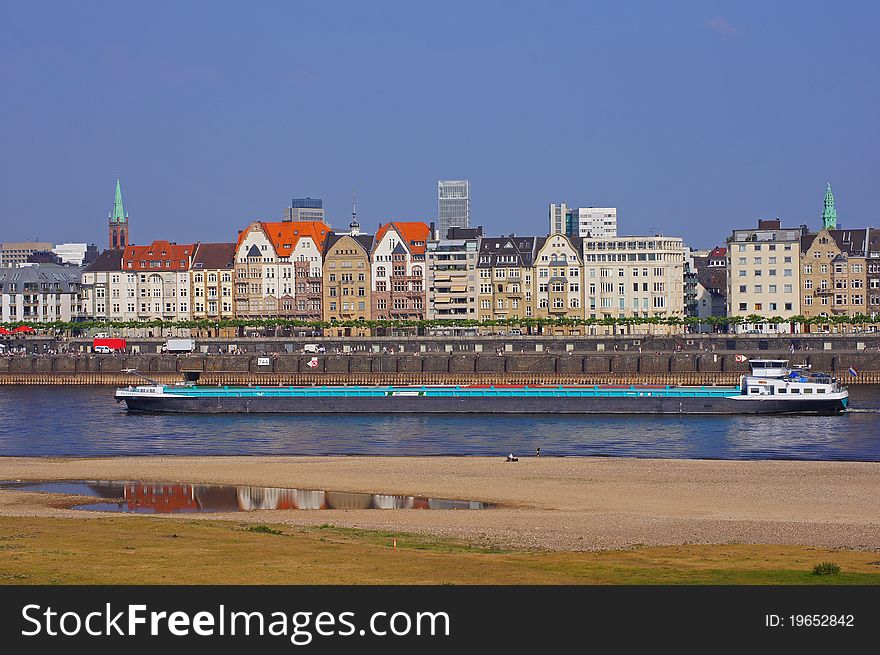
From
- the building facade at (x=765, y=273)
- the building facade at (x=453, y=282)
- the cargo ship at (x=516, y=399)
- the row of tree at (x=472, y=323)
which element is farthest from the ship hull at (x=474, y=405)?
the building facade at (x=453, y=282)

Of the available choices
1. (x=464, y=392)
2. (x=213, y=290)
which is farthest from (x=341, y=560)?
(x=213, y=290)

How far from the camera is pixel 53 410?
11362cm

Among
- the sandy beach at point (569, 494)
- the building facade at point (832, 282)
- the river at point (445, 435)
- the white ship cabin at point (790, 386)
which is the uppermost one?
the building facade at point (832, 282)

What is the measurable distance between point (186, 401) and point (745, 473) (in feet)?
184

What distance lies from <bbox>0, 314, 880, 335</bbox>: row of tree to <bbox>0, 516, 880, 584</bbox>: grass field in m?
126

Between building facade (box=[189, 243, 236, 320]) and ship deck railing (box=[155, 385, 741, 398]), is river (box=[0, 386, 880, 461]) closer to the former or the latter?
ship deck railing (box=[155, 385, 741, 398])

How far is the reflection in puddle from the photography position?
59.7 m

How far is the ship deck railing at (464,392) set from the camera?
347ft

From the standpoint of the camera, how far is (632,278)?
182 m

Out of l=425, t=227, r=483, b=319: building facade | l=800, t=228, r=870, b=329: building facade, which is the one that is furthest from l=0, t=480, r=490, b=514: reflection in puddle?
l=800, t=228, r=870, b=329: building facade

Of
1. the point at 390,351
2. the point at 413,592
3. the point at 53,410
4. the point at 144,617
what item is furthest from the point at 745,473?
the point at 390,351

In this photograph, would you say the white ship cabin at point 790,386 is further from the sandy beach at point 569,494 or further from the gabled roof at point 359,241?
the gabled roof at point 359,241

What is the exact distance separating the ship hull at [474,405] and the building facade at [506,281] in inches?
3118

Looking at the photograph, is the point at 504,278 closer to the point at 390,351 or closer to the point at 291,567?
the point at 390,351
